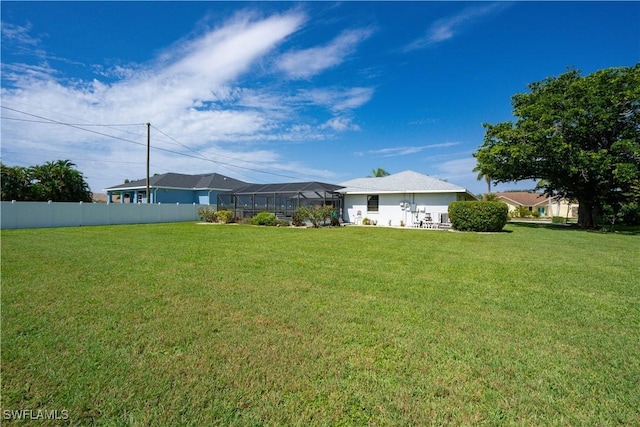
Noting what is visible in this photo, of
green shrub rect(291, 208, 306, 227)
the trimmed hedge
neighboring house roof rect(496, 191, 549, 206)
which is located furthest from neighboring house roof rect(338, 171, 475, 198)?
neighboring house roof rect(496, 191, 549, 206)

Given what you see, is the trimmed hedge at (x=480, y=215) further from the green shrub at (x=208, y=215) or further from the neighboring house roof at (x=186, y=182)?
the neighboring house roof at (x=186, y=182)

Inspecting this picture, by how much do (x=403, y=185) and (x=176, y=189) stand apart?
22.4 metres

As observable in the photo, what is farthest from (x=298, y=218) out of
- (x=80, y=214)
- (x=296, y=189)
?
(x=80, y=214)

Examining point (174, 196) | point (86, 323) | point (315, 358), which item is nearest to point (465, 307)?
point (315, 358)

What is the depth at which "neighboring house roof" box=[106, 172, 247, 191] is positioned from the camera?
1164 inches

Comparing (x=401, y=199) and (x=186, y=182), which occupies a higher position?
(x=186, y=182)

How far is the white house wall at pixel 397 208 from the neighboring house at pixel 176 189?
566 inches

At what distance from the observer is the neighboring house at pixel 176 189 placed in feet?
95.5

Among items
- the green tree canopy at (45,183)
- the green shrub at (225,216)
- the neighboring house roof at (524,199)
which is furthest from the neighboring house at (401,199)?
the neighboring house roof at (524,199)

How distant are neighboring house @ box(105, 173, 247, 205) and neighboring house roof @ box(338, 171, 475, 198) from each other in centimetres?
1420

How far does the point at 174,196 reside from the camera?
30.3m

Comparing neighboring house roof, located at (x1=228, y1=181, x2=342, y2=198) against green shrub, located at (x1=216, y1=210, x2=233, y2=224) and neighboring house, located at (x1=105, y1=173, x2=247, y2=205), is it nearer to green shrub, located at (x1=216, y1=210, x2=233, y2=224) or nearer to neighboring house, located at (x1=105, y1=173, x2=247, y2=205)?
green shrub, located at (x1=216, y1=210, x2=233, y2=224)

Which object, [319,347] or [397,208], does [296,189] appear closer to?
[397,208]

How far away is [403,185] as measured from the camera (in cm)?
2262
